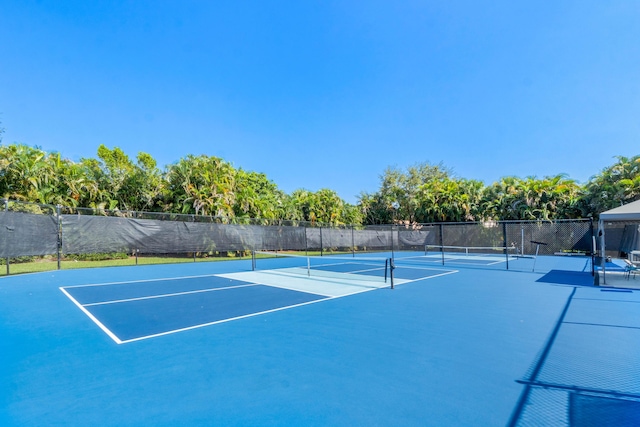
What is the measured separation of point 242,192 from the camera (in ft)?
64.4

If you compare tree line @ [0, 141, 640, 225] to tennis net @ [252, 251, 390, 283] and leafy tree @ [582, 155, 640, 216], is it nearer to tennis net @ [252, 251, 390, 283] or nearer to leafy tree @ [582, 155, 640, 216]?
leafy tree @ [582, 155, 640, 216]

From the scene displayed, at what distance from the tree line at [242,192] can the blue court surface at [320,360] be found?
11323 mm

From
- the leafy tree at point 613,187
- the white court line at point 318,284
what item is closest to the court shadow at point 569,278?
the white court line at point 318,284

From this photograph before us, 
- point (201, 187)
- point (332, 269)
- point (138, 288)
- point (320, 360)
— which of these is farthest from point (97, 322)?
point (201, 187)

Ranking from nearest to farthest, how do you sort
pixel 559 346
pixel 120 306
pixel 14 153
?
pixel 559 346, pixel 120 306, pixel 14 153

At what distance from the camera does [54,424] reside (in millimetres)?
2311

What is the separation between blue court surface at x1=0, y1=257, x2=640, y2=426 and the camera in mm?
2482

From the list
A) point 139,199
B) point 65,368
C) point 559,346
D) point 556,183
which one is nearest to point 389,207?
point 556,183

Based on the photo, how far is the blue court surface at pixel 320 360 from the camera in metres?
2.48

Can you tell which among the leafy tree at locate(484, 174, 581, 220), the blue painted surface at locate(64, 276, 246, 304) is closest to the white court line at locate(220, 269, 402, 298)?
the blue painted surface at locate(64, 276, 246, 304)

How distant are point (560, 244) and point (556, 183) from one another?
17.8 feet

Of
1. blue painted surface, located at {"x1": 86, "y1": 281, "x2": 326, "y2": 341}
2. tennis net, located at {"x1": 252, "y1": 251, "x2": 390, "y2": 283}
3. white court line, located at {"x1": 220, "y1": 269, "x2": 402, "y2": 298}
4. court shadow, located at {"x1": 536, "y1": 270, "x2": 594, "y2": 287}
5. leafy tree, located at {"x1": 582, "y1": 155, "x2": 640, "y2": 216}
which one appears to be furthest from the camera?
leafy tree, located at {"x1": 582, "y1": 155, "x2": 640, "y2": 216}

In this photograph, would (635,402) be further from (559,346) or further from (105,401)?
(105,401)

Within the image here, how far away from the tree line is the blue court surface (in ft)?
37.1
